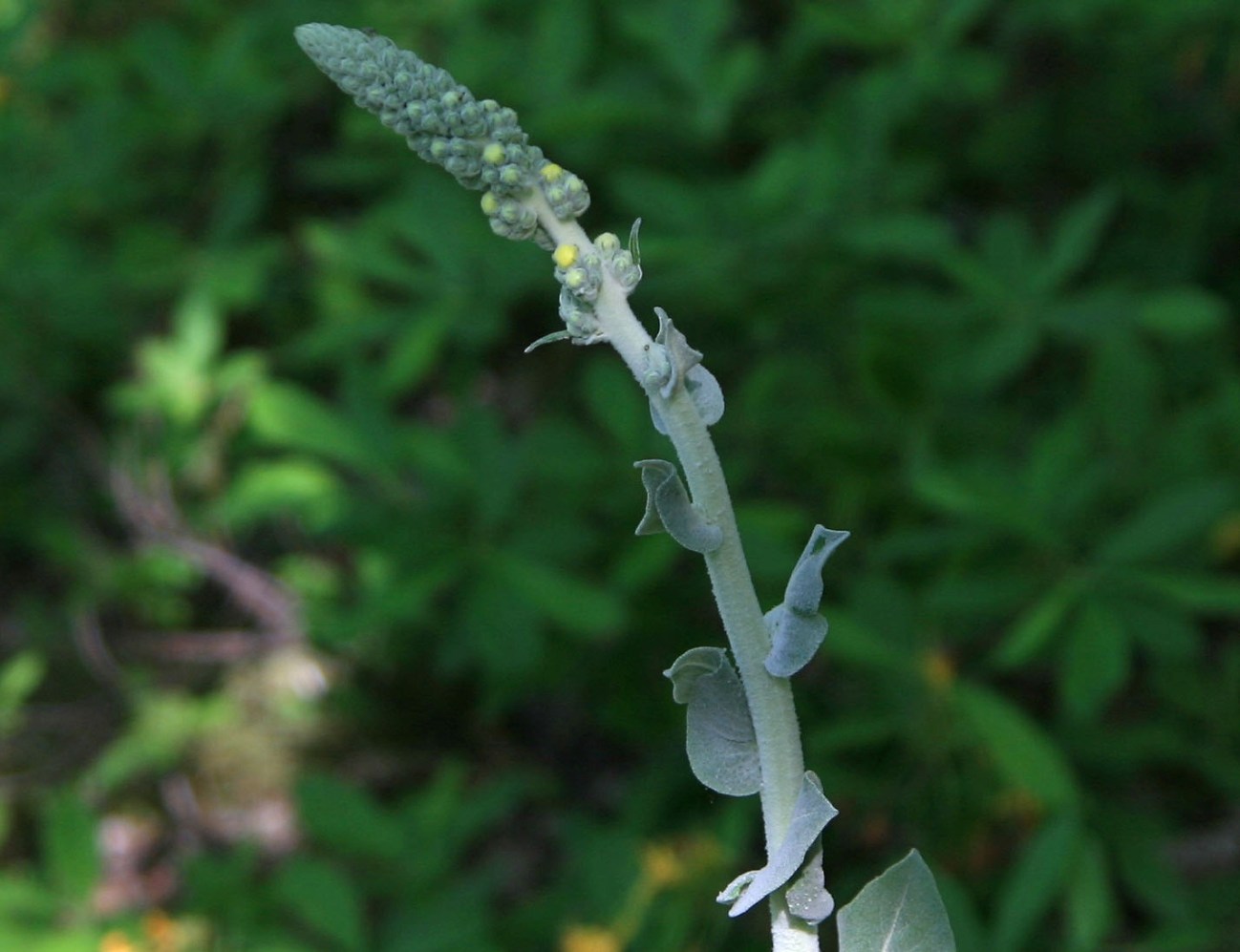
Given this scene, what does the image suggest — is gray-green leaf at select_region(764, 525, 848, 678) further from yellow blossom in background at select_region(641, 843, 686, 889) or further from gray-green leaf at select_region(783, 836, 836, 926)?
yellow blossom in background at select_region(641, 843, 686, 889)

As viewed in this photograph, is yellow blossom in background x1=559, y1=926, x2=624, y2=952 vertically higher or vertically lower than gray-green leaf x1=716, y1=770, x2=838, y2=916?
higher

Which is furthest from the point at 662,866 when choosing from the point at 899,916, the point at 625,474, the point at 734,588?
the point at 734,588

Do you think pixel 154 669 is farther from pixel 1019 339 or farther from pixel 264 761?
pixel 1019 339

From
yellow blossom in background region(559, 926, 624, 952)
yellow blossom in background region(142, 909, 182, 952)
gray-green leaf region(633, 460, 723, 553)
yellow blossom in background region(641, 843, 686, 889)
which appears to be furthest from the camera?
yellow blossom in background region(142, 909, 182, 952)

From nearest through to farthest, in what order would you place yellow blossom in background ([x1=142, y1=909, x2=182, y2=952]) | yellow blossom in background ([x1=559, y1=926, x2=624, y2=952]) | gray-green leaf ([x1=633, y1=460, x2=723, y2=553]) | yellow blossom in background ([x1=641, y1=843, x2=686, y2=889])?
gray-green leaf ([x1=633, y1=460, x2=723, y2=553]) → yellow blossom in background ([x1=559, y1=926, x2=624, y2=952]) → yellow blossom in background ([x1=641, y1=843, x2=686, y2=889]) → yellow blossom in background ([x1=142, y1=909, x2=182, y2=952])

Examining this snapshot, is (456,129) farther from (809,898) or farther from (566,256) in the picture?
(809,898)

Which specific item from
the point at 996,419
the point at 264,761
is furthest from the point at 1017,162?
the point at 264,761

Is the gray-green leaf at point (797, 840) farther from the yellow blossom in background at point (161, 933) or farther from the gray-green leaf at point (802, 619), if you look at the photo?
the yellow blossom in background at point (161, 933)

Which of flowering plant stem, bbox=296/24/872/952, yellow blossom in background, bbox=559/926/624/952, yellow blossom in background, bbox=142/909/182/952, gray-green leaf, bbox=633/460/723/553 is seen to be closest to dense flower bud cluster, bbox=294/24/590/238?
flowering plant stem, bbox=296/24/872/952

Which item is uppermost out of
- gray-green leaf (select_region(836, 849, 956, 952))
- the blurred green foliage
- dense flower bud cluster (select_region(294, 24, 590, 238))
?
the blurred green foliage
